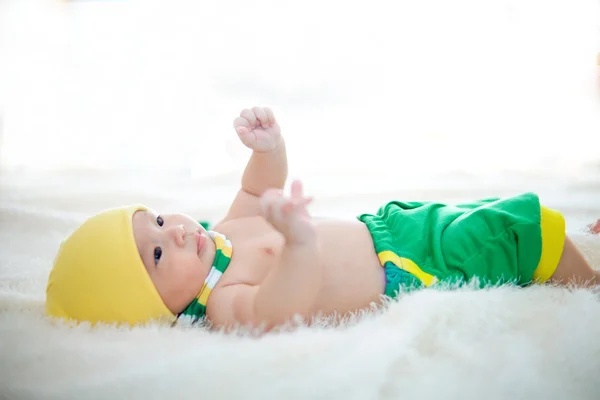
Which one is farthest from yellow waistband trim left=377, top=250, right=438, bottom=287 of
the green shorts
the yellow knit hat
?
the yellow knit hat

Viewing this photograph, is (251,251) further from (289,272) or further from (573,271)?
(573,271)

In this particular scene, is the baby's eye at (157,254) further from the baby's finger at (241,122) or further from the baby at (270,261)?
the baby's finger at (241,122)

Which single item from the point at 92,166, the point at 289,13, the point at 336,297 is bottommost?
the point at 336,297

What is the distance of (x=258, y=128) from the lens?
3.39 feet

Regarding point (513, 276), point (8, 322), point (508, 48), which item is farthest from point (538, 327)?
point (508, 48)

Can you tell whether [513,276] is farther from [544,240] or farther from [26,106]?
[26,106]

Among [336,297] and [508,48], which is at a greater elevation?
[508,48]

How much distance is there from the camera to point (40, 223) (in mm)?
1266

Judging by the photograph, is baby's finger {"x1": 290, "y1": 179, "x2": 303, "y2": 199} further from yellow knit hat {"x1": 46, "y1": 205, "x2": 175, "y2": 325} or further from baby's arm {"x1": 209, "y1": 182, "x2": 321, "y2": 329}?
yellow knit hat {"x1": 46, "y1": 205, "x2": 175, "y2": 325}

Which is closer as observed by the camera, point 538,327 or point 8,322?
point 538,327

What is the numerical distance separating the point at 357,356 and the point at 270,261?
34 centimetres

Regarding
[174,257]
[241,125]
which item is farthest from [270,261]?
[241,125]

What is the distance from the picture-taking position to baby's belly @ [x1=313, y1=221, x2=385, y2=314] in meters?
0.86

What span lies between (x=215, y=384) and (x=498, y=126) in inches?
58.2
